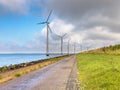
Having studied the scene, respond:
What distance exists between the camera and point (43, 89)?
67.4 feet

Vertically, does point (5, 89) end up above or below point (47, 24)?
below

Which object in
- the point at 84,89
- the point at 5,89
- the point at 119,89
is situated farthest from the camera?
the point at 5,89

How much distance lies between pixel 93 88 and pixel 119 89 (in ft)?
6.80

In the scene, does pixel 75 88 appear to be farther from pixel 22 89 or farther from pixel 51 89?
pixel 22 89

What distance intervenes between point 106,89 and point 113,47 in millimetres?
173489

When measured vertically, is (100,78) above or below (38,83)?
above

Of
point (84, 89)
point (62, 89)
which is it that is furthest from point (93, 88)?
point (62, 89)

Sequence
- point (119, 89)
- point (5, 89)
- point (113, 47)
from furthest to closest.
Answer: point (113, 47), point (5, 89), point (119, 89)

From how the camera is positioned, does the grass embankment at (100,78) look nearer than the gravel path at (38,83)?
Yes

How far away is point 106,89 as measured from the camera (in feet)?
62.8

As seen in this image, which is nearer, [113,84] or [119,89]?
[119,89]

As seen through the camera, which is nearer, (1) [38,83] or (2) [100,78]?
(1) [38,83]

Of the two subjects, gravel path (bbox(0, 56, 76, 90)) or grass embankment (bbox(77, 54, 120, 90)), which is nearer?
grass embankment (bbox(77, 54, 120, 90))

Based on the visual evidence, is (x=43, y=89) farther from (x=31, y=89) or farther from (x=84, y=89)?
(x=84, y=89)
